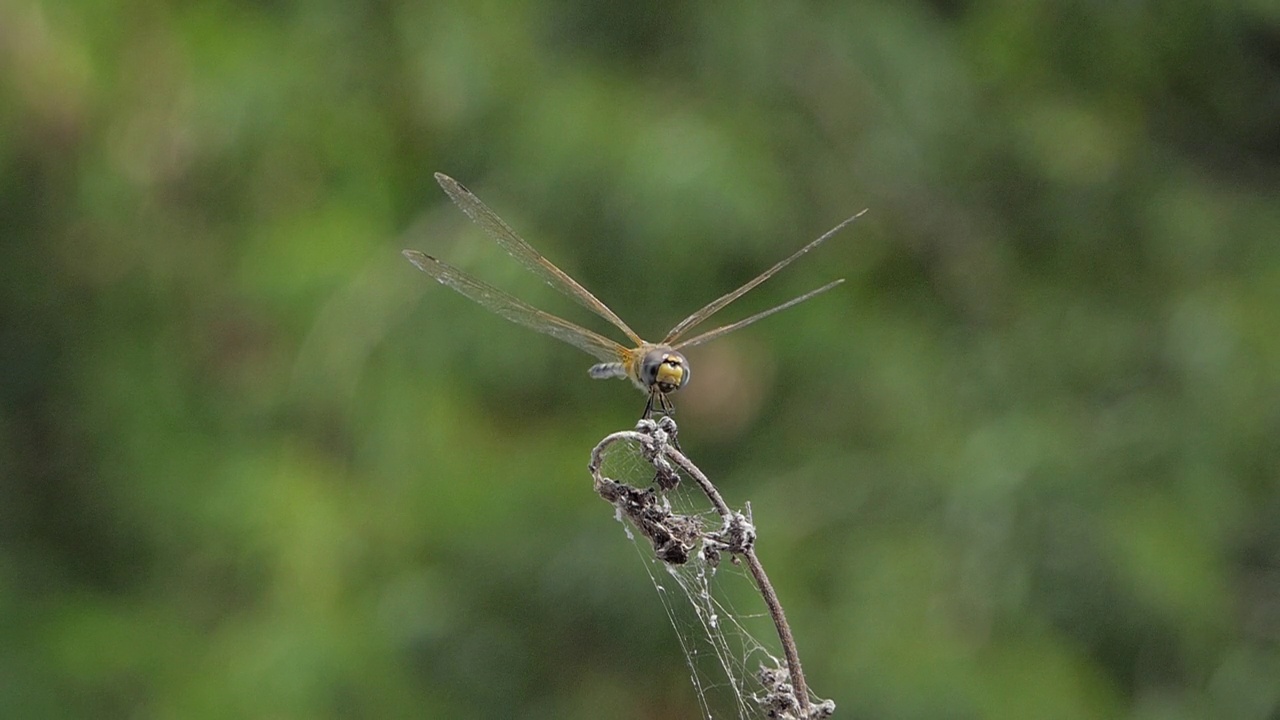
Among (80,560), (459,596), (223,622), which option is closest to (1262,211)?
(459,596)

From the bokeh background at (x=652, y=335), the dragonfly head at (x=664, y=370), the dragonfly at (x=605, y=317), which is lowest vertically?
the dragonfly head at (x=664, y=370)

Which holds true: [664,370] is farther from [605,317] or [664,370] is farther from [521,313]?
[521,313]

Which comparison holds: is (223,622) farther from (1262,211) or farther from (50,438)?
(1262,211)

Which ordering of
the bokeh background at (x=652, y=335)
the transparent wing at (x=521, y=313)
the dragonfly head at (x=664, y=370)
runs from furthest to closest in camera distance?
1. the bokeh background at (x=652, y=335)
2. the transparent wing at (x=521, y=313)
3. the dragonfly head at (x=664, y=370)

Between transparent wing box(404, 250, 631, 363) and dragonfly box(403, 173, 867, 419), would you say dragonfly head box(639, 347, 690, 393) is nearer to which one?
dragonfly box(403, 173, 867, 419)

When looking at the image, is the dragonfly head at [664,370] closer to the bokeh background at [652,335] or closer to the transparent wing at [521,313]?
the transparent wing at [521,313]

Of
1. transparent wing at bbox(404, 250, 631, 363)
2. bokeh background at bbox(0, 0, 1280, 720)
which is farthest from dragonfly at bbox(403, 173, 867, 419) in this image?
bokeh background at bbox(0, 0, 1280, 720)

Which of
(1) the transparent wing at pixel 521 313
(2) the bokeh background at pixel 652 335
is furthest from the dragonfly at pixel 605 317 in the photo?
(2) the bokeh background at pixel 652 335
